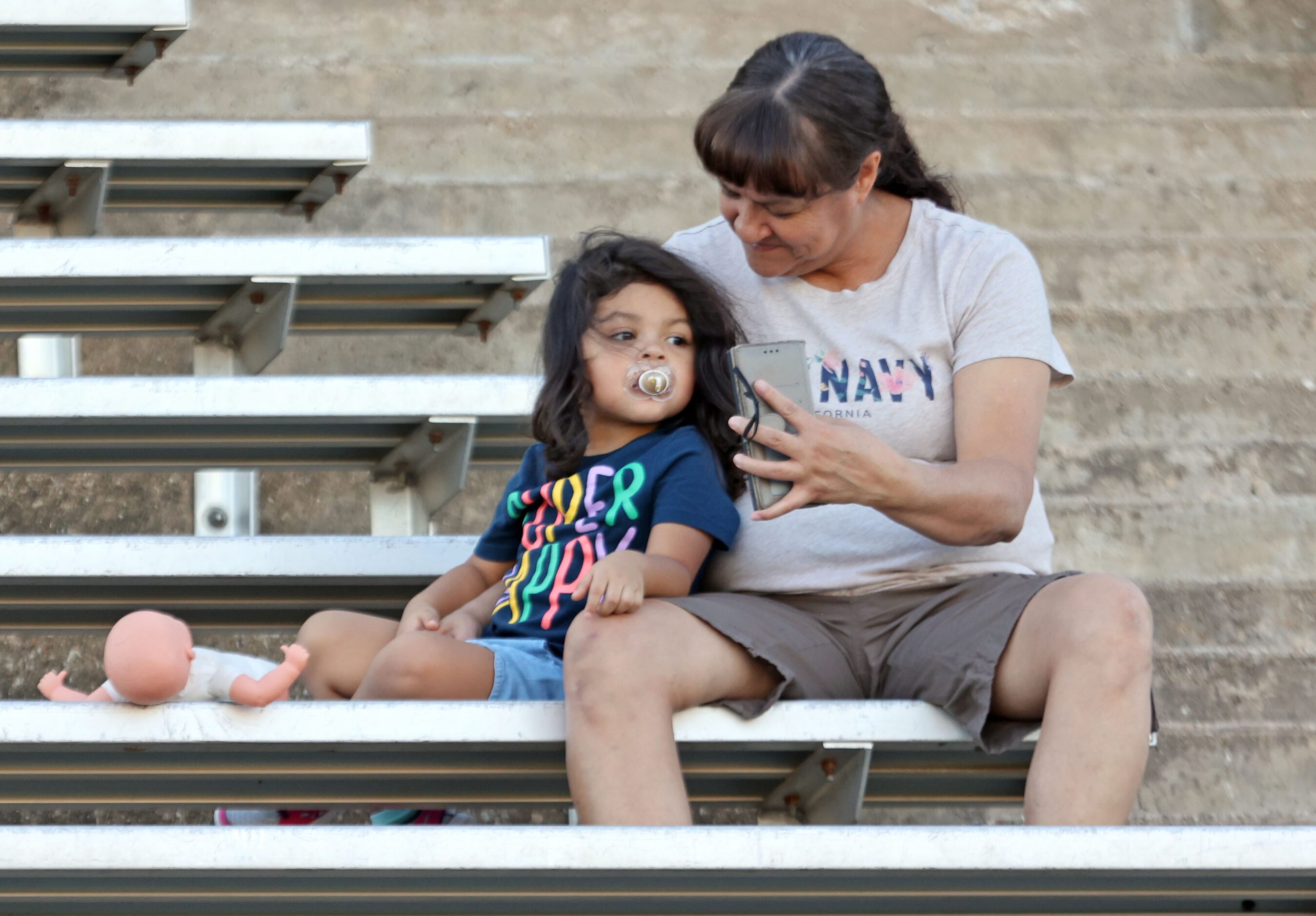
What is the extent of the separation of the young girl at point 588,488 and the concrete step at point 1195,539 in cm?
95

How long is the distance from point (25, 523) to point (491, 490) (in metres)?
0.67

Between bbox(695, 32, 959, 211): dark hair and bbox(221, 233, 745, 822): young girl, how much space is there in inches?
5.7

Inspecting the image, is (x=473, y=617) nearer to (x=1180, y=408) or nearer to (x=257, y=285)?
(x=257, y=285)

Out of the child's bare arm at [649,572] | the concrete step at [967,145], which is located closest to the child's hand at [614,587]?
the child's bare arm at [649,572]

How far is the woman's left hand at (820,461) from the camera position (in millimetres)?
1225

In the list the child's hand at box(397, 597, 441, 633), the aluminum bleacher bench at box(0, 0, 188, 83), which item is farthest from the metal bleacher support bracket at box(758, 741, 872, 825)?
the aluminum bleacher bench at box(0, 0, 188, 83)

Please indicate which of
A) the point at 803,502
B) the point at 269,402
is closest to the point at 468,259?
the point at 269,402

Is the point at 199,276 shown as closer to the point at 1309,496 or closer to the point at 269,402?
the point at 269,402

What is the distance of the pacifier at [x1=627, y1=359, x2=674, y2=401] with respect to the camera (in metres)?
1.45

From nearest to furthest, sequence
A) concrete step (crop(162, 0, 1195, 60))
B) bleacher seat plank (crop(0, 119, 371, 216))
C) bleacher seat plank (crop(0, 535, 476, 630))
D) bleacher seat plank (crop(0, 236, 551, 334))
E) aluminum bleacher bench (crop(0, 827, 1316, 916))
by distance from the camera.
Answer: aluminum bleacher bench (crop(0, 827, 1316, 916))
bleacher seat plank (crop(0, 535, 476, 630))
bleacher seat plank (crop(0, 236, 551, 334))
bleacher seat plank (crop(0, 119, 371, 216))
concrete step (crop(162, 0, 1195, 60))

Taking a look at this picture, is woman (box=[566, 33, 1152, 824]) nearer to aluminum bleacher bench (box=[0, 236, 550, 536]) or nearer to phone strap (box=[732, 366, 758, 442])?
phone strap (box=[732, 366, 758, 442])

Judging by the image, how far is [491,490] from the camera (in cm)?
240

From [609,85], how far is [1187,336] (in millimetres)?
1070

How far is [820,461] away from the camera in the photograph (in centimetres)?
122
